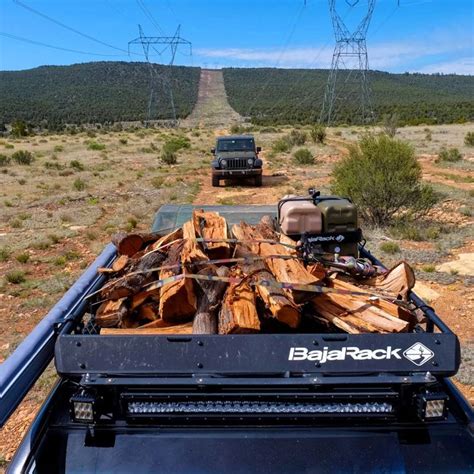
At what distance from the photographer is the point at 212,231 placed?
13.2 ft

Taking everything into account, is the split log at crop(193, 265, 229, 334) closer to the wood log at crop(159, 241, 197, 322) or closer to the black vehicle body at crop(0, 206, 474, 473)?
the wood log at crop(159, 241, 197, 322)

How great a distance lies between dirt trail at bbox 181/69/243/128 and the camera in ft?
261

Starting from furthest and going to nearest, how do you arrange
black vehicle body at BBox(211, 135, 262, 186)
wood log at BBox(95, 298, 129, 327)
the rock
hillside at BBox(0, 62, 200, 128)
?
1. hillside at BBox(0, 62, 200, 128)
2. black vehicle body at BBox(211, 135, 262, 186)
3. the rock
4. wood log at BBox(95, 298, 129, 327)

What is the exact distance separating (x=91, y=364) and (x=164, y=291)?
68cm

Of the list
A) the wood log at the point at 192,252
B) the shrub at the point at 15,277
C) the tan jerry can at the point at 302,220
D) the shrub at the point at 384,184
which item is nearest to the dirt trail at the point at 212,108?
the shrub at the point at 384,184

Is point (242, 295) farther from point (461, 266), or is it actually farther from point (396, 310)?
point (461, 266)

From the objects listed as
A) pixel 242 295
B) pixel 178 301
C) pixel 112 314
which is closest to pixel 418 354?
pixel 242 295

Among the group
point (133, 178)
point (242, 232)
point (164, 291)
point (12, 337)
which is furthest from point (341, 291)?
point (133, 178)

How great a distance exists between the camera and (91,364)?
2.60 meters

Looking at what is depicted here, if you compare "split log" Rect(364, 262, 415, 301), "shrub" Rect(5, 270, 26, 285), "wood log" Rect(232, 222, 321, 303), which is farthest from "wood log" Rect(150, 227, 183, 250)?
"shrub" Rect(5, 270, 26, 285)

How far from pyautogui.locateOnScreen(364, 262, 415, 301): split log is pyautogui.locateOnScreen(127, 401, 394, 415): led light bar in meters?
1.03

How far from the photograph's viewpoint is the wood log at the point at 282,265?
312 centimetres

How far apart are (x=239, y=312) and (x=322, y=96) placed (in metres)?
122

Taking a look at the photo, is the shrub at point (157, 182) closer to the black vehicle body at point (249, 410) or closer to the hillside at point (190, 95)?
the black vehicle body at point (249, 410)
